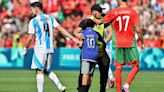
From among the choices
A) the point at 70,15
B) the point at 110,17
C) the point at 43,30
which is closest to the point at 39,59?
the point at 43,30

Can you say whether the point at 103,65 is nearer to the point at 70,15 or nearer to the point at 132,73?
the point at 132,73

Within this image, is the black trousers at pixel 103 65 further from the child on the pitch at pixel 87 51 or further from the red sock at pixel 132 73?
the child on the pitch at pixel 87 51

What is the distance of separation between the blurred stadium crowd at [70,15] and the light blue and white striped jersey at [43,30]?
16.5 m

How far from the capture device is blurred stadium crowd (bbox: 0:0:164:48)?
103ft

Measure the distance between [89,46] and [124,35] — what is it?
6.67 feet

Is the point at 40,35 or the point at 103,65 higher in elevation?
the point at 40,35

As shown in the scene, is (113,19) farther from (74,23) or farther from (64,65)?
(74,23)

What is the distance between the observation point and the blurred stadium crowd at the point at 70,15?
103 feet

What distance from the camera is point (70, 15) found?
106 ft

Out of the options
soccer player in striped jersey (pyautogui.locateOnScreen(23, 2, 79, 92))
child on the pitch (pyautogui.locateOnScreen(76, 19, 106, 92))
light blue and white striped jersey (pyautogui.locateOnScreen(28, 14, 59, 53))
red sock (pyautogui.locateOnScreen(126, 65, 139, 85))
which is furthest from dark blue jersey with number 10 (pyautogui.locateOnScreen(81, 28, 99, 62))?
red sock (pyautogui.locateOnScreen(126, 65, 139, 85))

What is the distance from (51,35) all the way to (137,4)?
1921 centimetres

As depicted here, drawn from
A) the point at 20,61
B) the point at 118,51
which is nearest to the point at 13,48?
the point at 20,61

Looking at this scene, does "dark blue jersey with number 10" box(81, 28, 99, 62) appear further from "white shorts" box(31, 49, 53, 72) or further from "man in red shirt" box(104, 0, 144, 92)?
"man in red shirt" box(104, 0, 144, 92)

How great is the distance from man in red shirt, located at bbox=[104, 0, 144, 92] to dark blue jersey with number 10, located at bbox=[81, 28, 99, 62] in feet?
5.51
